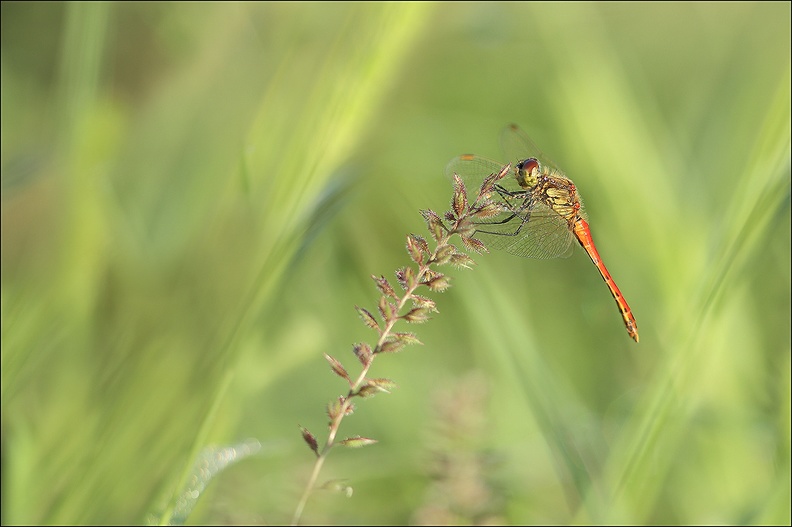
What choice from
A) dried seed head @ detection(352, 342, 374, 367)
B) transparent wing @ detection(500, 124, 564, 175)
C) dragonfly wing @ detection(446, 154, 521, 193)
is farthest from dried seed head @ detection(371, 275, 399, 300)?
transparent wing @ detection(500, 124, 564, 175)

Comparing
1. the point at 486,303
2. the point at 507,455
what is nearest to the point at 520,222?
the point at 486,303

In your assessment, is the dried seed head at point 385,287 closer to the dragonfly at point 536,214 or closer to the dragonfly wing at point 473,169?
the dragonfly at point 536,214

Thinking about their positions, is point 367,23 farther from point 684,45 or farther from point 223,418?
point 684,45

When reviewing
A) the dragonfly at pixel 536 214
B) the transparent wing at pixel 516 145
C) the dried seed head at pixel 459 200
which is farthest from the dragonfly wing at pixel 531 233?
the dried seed head at pixel 459 200

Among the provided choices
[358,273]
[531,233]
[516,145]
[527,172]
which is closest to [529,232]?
[531,233]

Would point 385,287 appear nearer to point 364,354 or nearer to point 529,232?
point 364,354

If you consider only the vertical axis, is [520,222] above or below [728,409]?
above
